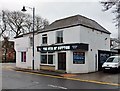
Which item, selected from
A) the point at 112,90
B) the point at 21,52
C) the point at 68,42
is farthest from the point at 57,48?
the point at 112,90

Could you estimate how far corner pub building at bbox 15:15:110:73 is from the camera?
22578 mm

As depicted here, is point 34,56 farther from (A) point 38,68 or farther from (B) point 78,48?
(B) point 78,48

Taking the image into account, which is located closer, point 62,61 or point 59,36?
point 62,61

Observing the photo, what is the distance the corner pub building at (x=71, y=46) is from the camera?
74.1ft

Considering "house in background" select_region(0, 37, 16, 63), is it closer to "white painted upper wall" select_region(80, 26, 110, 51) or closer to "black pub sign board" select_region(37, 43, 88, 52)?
"black pub sign board" select_region(37, 43, 88, 52)

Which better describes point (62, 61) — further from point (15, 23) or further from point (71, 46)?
point (15, 23)

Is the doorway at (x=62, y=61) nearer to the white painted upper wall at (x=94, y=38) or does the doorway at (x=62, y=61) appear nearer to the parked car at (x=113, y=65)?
the white painted upper wall at (x=94, y=38)

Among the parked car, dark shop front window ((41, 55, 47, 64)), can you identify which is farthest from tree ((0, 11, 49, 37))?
the parked car

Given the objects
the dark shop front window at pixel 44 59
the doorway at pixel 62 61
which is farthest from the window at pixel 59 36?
the dark shop front window at pixel 44 59

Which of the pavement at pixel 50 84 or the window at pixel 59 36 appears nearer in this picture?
the pavement at pixel 50 84

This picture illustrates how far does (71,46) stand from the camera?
74.1ft

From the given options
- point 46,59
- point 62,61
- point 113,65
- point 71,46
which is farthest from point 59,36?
point 113,65

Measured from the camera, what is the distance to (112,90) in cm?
1238

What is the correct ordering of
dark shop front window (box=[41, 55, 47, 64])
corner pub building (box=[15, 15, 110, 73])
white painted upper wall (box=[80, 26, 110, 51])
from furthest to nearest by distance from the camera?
dark shop front window (box=[41, 55, 47, 64])
white painted upper wall (box=[80, 26, 110, 51])
corner pub building (box=[15, 15, 110, 73])
